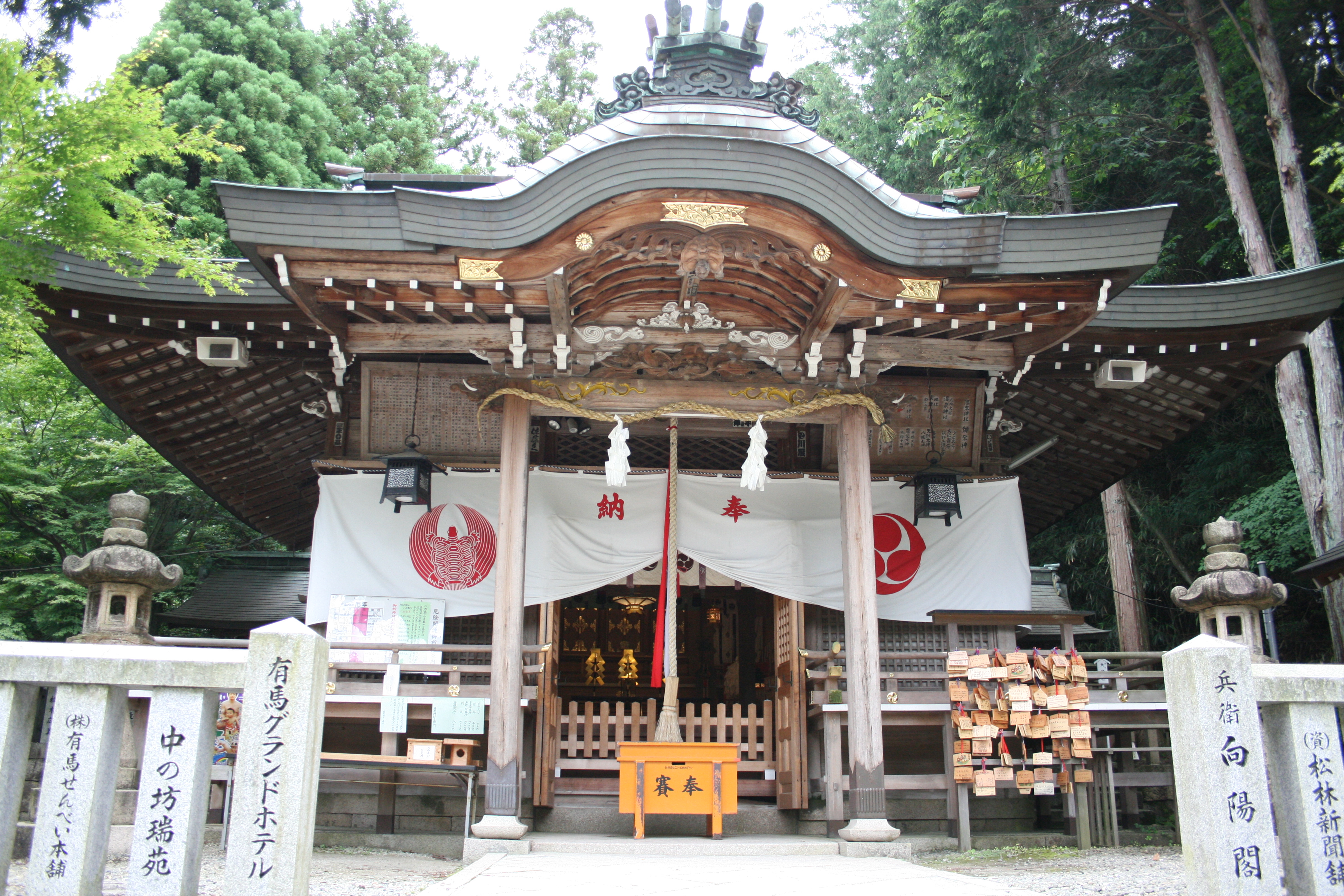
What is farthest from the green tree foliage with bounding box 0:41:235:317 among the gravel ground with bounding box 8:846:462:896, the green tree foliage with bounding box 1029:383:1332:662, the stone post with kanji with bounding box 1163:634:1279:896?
the green tree foliage with bounding box 1029:383:1332:662

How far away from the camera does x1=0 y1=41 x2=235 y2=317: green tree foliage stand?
5.46 m

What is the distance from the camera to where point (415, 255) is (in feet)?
21.5

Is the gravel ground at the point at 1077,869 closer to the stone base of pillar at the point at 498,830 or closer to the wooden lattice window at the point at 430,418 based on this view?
the stone base of pillar at the point at 498,830

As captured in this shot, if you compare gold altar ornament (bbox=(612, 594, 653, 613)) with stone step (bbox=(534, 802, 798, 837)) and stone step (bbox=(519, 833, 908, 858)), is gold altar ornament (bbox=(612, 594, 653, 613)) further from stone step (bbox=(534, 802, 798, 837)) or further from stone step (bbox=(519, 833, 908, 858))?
stone step (bbox=(519, 833, 908, 858))

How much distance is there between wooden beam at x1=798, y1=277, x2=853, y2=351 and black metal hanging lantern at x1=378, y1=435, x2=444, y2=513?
3.42m

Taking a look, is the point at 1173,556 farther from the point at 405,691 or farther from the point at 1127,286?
the point at 405,691

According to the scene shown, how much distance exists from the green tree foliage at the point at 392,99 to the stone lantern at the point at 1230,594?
15761 mm

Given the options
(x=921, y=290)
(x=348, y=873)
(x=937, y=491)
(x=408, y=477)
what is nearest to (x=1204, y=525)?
(x=937, y=491)

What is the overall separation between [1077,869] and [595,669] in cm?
739

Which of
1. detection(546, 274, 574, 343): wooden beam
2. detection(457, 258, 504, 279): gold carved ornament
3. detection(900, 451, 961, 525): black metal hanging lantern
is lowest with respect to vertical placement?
detection(900, 451, 961, 525): black metal hanging lantern

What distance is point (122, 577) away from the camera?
7090 mm

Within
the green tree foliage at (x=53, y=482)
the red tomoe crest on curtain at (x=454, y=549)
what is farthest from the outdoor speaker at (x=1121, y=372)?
the green tree foliage at (x=53, y=482)

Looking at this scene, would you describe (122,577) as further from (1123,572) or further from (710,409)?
(1123,572)

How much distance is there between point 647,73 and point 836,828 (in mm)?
6457
